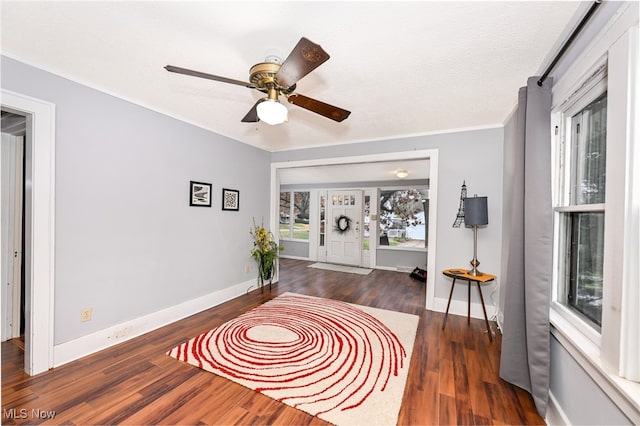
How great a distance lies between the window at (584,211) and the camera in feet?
4.78

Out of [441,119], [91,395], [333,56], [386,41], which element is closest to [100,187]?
[91,395]

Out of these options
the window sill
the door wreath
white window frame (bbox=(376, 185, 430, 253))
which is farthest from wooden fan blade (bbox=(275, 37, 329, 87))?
the door wreath

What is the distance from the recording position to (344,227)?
6.66 meters

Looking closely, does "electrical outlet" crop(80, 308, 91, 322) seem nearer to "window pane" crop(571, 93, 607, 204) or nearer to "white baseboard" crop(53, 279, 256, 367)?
"white baseboard" crop(53, 279, 256, 367)

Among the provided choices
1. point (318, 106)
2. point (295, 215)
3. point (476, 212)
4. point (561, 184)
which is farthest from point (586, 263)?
point (295, 215)

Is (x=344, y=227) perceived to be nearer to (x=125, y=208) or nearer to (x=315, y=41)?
(x=125, y=208)

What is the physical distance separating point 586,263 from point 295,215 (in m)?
6.45

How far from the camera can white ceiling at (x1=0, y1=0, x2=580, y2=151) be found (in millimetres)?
1401

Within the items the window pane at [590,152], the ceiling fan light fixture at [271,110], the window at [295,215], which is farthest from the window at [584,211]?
the window at [295,215]

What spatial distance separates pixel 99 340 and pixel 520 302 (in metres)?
3.53

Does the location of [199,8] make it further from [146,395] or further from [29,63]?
[146,395]

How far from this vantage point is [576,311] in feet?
5.40

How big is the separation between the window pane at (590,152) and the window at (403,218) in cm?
426

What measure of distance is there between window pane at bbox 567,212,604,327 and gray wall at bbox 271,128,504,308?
1.50m
